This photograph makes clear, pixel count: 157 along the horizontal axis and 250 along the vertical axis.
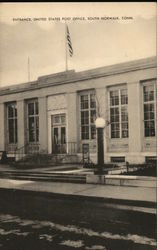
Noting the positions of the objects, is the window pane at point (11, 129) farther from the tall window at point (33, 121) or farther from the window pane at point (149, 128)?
the window pane at point (149, 128)

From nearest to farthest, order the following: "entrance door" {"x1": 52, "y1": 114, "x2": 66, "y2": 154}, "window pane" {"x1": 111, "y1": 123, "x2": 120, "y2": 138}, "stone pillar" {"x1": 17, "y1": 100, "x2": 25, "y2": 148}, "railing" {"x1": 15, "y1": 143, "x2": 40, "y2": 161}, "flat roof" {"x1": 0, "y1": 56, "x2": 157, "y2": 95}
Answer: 1. "flat roof" {"x1": 0, "y1": 56, "x2": 157, "y2": 95}
2. "window pane" {"x1": 111, "y1": 123, "x2": 120, "y2": 138}
3. "entrance door" {"x1": 52, "y1": 114, "x2": 66, "y2": 154}
4. "railing" {"x1": 15, "y1": 143, "x2": 40, "y2": 161}
5. "stone pillar" {"x1": 17, "y1": 100, "x2": 25, "y2": 148}

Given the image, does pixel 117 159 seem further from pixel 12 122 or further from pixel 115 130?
pixel 12 122

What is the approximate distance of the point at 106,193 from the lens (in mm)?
9578

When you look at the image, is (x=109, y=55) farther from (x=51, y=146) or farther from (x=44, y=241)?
(x=51, y=146)

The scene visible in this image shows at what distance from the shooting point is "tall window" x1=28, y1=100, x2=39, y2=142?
80.6ft

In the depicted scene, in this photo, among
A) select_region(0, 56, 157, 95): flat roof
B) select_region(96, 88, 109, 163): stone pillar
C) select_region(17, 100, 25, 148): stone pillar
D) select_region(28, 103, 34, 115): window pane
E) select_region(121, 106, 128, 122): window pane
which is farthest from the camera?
select_region(28, 103, 34, 115): window pane

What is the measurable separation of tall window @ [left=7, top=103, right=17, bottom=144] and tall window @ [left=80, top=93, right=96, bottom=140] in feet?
20.9

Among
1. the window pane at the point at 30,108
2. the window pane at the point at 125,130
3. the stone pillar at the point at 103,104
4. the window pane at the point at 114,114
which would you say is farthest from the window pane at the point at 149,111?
the window pane at the point at 30,108

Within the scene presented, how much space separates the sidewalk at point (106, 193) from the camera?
8205 millimetres

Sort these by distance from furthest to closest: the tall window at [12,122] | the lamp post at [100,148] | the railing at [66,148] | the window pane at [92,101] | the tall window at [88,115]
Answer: the tall window at [12,122] < the railing at [66,148] < the tall window at [88,115] < the window pane at [92,101] < the lamp post at [100,148]

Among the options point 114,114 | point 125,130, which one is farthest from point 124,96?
point 125,130

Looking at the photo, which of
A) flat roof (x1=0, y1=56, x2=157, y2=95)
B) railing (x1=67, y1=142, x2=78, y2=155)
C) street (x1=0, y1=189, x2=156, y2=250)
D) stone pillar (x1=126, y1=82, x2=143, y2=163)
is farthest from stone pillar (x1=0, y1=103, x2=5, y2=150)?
street (x1=0, y1=189, x2=156, y2=250)

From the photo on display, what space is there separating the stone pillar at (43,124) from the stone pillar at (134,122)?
6820 millimetres

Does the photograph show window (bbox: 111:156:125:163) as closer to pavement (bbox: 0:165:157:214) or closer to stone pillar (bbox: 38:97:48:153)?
stone pillar (bbox: 38:97:48:153)
